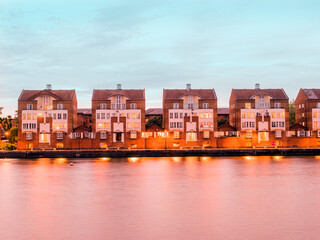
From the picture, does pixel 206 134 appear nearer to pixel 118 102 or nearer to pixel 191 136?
pixel 191 136

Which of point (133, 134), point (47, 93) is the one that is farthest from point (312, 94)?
point (47, 93)

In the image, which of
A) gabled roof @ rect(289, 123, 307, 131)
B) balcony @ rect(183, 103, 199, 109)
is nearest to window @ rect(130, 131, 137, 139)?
balcony @ rect(183, 103, 199, 109)


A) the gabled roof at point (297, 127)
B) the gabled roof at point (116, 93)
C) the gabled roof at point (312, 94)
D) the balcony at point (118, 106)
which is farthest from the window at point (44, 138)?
the gabled roof at point (312, 94)

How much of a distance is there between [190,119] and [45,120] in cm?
3906

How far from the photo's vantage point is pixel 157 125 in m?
102

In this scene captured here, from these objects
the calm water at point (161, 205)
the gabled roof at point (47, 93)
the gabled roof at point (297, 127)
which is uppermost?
the gabled roof at point (47, 93)

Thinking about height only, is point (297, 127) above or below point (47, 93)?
below

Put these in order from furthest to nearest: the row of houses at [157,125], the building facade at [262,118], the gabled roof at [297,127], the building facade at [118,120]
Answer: the gabled roof at [297,127] → the building facade at [262,118] → the row of houses at [157,125] → the building facade at [118,120]

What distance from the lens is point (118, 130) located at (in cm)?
9931

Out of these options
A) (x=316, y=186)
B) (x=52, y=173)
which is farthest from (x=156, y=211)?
(x=52, y=173)

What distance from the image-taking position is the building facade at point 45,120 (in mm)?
99688

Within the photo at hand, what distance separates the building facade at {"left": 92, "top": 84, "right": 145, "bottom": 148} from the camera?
99.8 metres

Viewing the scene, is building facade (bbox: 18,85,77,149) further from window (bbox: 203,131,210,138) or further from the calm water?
the calm water

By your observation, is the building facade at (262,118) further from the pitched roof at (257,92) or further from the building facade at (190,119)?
the building facade at (190,119)
